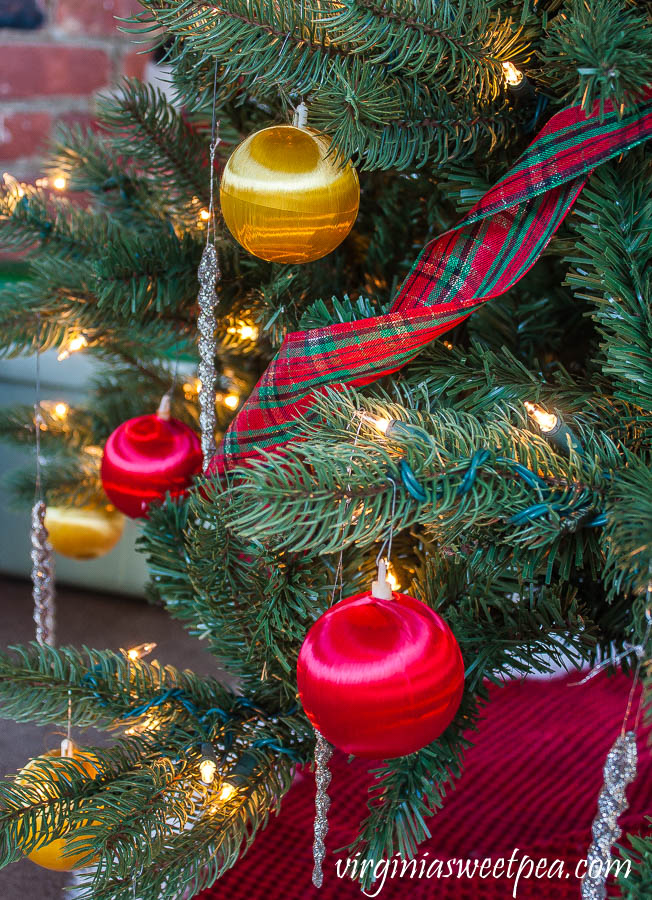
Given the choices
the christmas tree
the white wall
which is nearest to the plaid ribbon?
the christmas tree

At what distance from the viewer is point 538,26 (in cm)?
39

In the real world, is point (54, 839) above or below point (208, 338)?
below

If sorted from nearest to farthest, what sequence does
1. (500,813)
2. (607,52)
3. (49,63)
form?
(607,52)
(500,813)
(49,63)

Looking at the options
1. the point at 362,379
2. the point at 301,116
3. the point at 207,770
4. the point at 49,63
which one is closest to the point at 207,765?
the point at 207,770

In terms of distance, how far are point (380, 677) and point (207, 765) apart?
0.17 metres

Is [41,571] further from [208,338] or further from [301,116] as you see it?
[301,116]

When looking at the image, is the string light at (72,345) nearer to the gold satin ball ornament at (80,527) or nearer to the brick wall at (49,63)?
the gold satin ball ornament at (80,527)

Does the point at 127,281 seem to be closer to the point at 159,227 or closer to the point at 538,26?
the point at 159,227

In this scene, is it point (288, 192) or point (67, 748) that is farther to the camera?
point (67, 748)

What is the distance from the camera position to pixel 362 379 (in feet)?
1.27

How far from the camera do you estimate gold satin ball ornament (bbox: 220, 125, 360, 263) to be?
14.9 inches

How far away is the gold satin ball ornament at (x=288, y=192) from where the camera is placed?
38cm

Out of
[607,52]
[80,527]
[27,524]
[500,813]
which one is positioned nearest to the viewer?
[607,52]

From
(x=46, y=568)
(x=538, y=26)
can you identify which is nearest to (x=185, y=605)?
(x=46, y=568)
